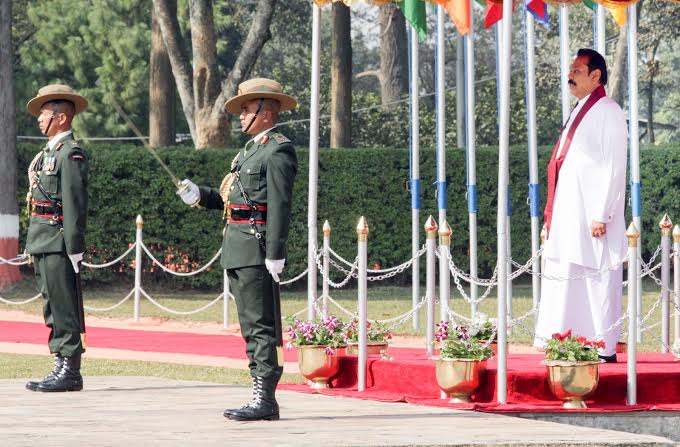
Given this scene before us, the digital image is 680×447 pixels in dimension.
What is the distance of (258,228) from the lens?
931 centimetres

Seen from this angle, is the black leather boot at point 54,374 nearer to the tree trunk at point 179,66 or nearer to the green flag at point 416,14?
the green flag at point 416,14

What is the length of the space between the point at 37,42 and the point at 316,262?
1260 inches

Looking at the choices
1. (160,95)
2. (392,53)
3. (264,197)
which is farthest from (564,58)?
(392,53)

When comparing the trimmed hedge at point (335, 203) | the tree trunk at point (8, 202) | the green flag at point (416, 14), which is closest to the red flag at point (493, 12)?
the green flag at point (416, 14)

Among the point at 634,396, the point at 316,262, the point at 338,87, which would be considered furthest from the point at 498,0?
the point at 338,87

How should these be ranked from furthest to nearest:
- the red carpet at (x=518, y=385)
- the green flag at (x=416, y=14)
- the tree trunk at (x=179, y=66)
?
1. the tree trunk at (x=179, y=66)
2. the green flag at (x=416, y=14)
3. the red carpet at (x=518, y=385)

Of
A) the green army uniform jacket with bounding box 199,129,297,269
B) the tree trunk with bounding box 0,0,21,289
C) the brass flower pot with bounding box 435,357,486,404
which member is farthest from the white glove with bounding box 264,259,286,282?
the tree trunk with bounding box 0,0,21,289

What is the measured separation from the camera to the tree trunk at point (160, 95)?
29.6 metres

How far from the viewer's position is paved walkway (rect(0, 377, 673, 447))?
8.33 meters

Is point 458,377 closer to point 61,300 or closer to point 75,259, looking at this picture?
point 75,259

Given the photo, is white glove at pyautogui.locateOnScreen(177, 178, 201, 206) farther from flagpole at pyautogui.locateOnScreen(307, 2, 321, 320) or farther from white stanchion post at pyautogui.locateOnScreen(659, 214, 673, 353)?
white stanchion post at pyautogui.locateOnScreen(659, 214, 673, 353)

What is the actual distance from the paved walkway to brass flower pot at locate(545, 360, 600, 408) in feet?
2.31

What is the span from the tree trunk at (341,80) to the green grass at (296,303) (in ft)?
15.2

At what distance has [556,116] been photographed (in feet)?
159
